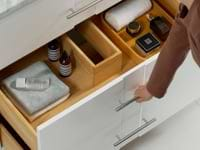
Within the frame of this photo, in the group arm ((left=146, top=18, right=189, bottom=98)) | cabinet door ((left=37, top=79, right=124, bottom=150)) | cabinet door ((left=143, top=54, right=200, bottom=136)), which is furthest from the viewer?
cabinet door ((left=143, top=54, right=200, bottom=136))

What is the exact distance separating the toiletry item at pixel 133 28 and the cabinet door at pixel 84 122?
17 centimetres

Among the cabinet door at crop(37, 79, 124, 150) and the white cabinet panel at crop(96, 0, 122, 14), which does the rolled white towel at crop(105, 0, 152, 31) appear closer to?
the white cabinet panel at crop(96, 0, 122, 14)


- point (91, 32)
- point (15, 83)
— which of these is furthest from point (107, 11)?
point (15, 83)

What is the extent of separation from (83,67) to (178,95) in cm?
35

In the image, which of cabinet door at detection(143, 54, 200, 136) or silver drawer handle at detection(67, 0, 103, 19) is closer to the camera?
silver drawer handle at detection(67, 0, 103, 19)

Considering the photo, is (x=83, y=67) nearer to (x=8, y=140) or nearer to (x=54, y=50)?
(x=54, y=50)

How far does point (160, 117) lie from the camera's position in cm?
182

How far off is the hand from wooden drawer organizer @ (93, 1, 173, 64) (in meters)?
0.06

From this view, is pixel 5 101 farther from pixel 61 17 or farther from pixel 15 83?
pixel 61 17

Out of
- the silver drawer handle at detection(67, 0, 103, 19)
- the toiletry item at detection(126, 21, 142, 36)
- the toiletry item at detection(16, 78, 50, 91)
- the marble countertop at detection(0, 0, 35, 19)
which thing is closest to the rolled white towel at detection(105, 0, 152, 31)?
the toiletry item at detection(126, 21, 142, 36)

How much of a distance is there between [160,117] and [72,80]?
0.36 metres

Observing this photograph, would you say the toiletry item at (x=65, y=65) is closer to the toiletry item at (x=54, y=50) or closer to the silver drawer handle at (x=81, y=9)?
the toiletry item at (x=54, y=50)

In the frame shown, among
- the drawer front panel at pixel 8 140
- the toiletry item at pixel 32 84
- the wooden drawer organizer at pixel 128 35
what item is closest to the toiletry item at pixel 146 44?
the wooden drawer organizer at pixel 128 35

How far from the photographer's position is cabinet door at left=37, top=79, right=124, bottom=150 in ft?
4.66
